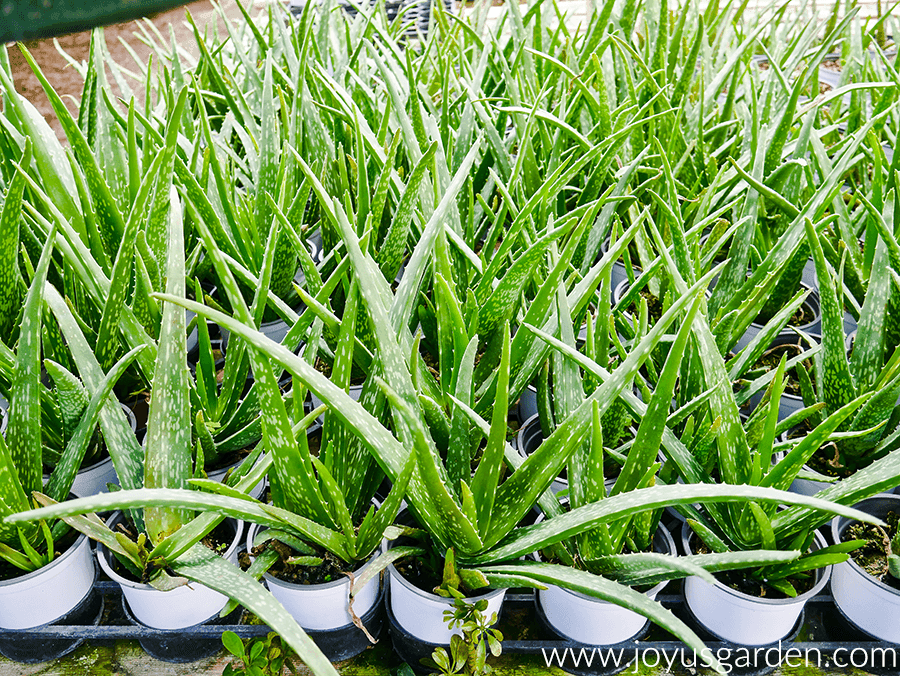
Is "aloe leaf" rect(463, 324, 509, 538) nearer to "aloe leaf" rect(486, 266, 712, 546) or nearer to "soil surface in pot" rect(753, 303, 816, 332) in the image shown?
"aloe leaf" rect(486, 266, 712, 546)

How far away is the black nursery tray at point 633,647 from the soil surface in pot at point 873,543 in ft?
0.16

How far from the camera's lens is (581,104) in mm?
957

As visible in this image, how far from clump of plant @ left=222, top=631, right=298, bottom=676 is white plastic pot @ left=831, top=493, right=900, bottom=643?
0.47 m

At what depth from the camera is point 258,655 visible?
539 millimetres

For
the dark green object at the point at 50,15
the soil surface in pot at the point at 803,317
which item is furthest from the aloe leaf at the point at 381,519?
the soil surface in pot at the point at 803,317

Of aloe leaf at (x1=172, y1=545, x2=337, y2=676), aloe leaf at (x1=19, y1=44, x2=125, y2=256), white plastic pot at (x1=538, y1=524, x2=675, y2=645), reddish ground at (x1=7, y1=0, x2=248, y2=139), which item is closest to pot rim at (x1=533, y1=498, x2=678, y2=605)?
white plastic pot at (x1=538, y1=524, x2=675, y2=645)

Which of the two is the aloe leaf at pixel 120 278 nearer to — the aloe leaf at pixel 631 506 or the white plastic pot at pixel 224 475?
the white plastic pot at pixel 224 475

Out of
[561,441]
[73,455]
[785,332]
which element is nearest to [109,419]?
[73,455]

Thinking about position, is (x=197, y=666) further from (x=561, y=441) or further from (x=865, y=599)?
(x=865, y=599)

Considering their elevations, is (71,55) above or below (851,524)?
above

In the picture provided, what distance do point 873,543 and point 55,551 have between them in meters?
0.74

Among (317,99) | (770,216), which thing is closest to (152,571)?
(317,99)

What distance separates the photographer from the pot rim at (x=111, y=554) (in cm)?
53

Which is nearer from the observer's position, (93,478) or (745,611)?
(745,611)
